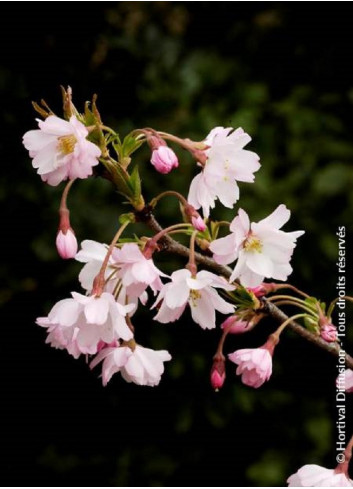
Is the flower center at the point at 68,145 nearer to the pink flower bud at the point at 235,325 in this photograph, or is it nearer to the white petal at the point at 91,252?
the white petal at the point at 91,252

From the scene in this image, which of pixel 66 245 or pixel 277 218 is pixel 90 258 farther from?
pixel 277 218

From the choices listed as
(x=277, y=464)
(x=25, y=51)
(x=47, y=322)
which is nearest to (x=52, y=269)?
(x=25, y=51)

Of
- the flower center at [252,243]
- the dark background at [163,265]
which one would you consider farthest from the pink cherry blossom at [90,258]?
the dark background at [163,265]

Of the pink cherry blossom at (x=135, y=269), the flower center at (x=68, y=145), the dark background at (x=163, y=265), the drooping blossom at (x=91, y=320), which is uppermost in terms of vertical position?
the flower center at (x=68, y=145)

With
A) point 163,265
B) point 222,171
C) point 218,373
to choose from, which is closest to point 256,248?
point 222,171

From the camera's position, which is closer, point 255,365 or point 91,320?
point 91,320

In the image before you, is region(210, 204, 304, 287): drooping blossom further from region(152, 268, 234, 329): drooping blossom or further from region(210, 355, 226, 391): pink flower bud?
region(210, 355, 226, 391): pink flower bud

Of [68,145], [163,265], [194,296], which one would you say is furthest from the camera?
[163,265]
